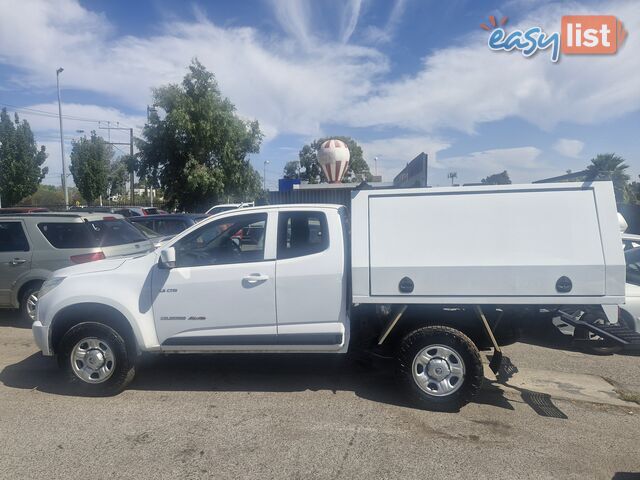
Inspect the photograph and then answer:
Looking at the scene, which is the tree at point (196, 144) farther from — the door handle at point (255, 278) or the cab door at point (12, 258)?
the door handle at point (255, 278)

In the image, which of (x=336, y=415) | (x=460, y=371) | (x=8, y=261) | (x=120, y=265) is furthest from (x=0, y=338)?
(x=460, y=371)

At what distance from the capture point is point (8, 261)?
741 centimetres

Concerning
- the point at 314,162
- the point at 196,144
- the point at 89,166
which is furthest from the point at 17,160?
the point at 314,162

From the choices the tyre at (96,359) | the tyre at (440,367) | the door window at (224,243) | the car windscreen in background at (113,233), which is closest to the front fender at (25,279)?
the car windscreen in background at (113,233)

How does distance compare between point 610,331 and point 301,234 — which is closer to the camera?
point 610,331

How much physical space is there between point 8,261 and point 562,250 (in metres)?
7.68

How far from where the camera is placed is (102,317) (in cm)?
482

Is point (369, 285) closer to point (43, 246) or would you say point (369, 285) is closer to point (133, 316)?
point (133, 316)

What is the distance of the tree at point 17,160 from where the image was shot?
87.5 feet

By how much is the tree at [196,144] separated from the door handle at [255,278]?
78.6ft

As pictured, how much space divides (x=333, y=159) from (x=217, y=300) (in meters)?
17.4

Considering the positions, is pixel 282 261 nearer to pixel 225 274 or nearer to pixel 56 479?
pixel 225 274

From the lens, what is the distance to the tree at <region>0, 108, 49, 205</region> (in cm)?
2667

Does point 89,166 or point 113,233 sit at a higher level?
point 89,166
